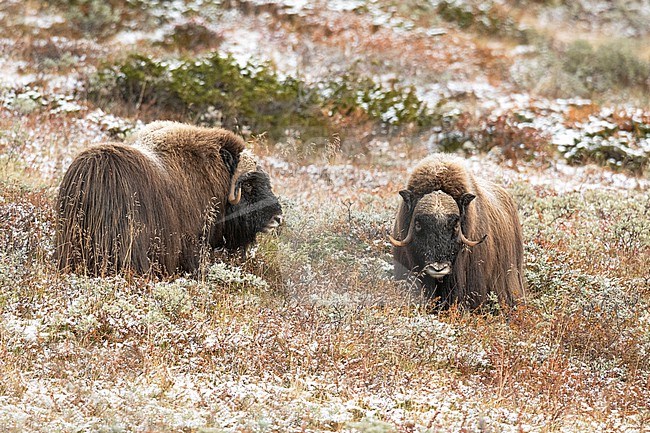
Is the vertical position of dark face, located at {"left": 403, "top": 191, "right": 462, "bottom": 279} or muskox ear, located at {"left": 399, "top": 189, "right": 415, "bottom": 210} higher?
muskox ear, located at {"left": 399, "top": 189, "right": 415, "bottom": 210}

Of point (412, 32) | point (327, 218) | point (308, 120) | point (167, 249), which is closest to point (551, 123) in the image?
point (308, 120)

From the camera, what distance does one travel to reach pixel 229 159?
7.44 meters

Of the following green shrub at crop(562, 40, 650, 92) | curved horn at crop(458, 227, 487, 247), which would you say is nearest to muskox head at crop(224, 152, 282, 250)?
curved horn at crop(458, 227, 487, 247)

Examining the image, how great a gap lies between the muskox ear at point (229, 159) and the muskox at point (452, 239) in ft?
5.04

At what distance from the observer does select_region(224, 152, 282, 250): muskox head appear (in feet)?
24.5

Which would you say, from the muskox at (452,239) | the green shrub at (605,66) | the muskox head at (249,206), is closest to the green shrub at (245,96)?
the muskox head at (249,206)

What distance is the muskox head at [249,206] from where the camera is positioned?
7457 mm

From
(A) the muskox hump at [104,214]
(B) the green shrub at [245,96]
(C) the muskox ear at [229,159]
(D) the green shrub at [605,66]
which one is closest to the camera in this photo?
(A) the muskox hump at [104,214]

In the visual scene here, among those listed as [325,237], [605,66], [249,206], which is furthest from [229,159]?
[605,66]

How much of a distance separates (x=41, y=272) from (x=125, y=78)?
7635 mm

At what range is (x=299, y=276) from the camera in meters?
7.47

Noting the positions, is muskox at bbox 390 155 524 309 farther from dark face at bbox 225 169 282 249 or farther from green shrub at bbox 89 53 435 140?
green shrub at bbox 89 53 435 140

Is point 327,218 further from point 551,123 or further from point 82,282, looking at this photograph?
point 551,123

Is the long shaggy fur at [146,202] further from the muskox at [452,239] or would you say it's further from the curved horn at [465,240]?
the curved horn at [465,240]
